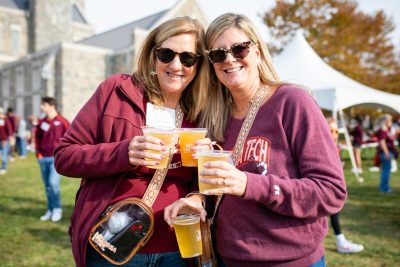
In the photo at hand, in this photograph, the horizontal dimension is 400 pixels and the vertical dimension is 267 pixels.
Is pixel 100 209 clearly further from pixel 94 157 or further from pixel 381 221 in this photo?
pixel 381 221

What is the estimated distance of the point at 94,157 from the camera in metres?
1.78

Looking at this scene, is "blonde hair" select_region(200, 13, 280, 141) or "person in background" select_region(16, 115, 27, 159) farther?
→ "person in background" select_region(16, 115, 27, 159)

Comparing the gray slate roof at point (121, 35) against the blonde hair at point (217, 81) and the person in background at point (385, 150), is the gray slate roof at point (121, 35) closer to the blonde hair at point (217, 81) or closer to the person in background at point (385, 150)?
the person in background at point (385, 150)

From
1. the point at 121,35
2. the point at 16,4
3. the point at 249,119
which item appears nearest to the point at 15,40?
the point at 16,4

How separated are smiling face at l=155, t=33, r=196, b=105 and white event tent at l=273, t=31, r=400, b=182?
24.9 ft

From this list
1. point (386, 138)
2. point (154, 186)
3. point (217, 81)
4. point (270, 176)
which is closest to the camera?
point (270, 176)

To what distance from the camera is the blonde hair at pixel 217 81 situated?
75.6 inches

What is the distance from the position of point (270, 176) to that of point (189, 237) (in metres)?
0.60

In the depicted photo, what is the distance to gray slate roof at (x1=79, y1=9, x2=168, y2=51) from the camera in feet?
102

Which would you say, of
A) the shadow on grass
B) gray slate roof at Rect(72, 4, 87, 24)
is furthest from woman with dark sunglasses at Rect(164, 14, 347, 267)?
gray slate roof at Rect(72, 4, 87, 24)

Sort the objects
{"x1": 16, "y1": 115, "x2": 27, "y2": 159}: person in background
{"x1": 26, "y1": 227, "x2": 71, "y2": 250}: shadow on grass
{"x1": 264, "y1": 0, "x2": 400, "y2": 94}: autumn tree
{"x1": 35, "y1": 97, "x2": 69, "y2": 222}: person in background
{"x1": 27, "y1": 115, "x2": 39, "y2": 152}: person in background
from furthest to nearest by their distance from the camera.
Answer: {"x1": 264, "y1": 0, "x2": 400, "y2": 94}: autumn tree → {"x1": 27, "y1": 115, "x2": 39, "y2": 152}: person in background → {"x1": 16, "y1": 115, "x2": 27, "y2": 159}: person in background → {"x1": 35, "y1": 97, "x2": 69, "y2": 222}: person in background → {"x1": 26, "y1": 227, "x2": 71, "y2": 250}: shadow on grass

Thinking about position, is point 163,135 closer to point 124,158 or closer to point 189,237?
point 124,158

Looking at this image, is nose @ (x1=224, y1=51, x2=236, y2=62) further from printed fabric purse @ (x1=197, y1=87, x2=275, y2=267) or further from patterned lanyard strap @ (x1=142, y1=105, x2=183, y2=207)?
patterned lanyard strap @ (x1=142, y1=105, x2=183, y2=207)

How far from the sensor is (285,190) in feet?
4.96
